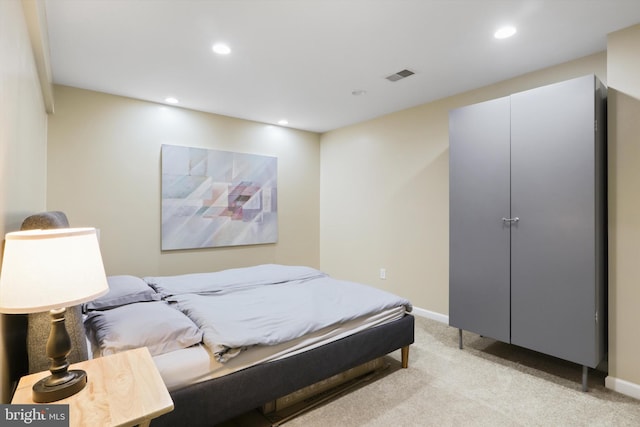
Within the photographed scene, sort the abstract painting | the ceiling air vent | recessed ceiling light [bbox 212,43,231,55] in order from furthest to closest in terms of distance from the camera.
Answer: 1. the abstract painting
2. the ceiling air vent
3. recessed ceiling light [bbox 212,43,231,55]

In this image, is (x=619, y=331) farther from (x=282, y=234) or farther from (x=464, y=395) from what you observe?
(x=282, y=234)

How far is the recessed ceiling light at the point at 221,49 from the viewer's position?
2.49 meters

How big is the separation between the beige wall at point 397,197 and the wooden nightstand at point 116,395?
125 inches

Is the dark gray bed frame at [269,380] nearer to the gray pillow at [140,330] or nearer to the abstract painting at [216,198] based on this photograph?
the gray pillow at [140,330]

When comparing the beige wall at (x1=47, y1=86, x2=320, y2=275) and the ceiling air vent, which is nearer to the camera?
the ceiling air vent

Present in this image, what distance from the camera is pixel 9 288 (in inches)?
38.1

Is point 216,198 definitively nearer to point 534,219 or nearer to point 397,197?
point 397,197

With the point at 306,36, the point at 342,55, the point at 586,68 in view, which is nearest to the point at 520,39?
the point at 586,68

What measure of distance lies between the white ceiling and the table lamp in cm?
168

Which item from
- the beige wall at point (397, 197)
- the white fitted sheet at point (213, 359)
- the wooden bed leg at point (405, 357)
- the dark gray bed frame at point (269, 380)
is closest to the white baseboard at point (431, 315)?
the beige wall at point (397, 197)

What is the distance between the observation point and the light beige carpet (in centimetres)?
199

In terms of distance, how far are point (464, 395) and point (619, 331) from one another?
46.5 inches

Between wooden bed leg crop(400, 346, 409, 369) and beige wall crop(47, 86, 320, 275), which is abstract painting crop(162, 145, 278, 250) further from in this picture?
wooden bed leg crop(400, 346, 409, 369)

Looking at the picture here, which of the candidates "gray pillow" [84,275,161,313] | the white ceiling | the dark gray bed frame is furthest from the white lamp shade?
the white ceiling
